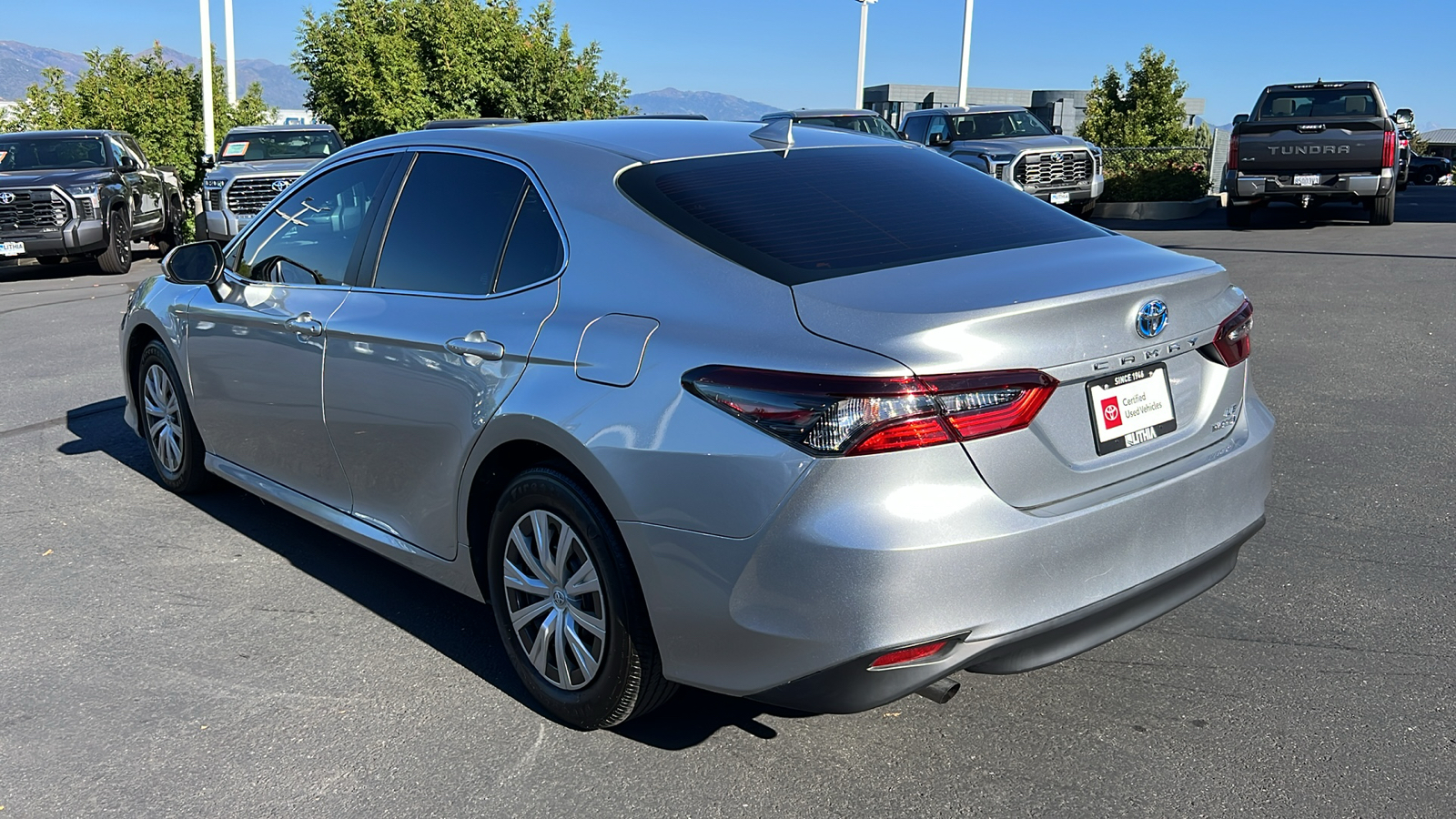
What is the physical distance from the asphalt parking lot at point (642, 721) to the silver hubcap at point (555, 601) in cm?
21

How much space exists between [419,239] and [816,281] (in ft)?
5.25

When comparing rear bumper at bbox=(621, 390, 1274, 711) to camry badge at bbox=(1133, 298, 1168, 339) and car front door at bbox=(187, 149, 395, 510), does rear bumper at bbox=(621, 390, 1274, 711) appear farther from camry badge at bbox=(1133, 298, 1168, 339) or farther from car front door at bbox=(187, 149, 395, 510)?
car front door at bbox=(187, 149, 395, 510)

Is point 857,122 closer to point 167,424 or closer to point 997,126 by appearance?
point 997,126

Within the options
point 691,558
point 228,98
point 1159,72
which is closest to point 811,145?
point 691,558

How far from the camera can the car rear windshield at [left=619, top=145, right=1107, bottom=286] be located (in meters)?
3.25

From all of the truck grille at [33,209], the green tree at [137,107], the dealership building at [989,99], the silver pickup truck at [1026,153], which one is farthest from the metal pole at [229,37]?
the dealership building at [989,99]

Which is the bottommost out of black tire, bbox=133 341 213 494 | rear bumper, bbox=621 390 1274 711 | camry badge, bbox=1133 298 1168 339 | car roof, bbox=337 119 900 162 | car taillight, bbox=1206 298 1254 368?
black tire, bbox=133 341 213 494

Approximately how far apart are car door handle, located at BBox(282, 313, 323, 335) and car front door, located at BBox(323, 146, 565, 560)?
0.30ft

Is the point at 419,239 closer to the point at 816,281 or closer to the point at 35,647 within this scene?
the point at 816,281

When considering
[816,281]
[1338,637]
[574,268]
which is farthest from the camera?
[1338,637]

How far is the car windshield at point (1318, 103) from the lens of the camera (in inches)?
744

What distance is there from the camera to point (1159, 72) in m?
26.0

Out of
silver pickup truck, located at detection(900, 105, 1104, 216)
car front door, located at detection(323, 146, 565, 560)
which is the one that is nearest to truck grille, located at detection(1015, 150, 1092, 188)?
silver pickup truck, located at detection(900, 105, 1104, 216)

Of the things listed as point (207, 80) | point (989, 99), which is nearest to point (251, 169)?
point (207, 80)
